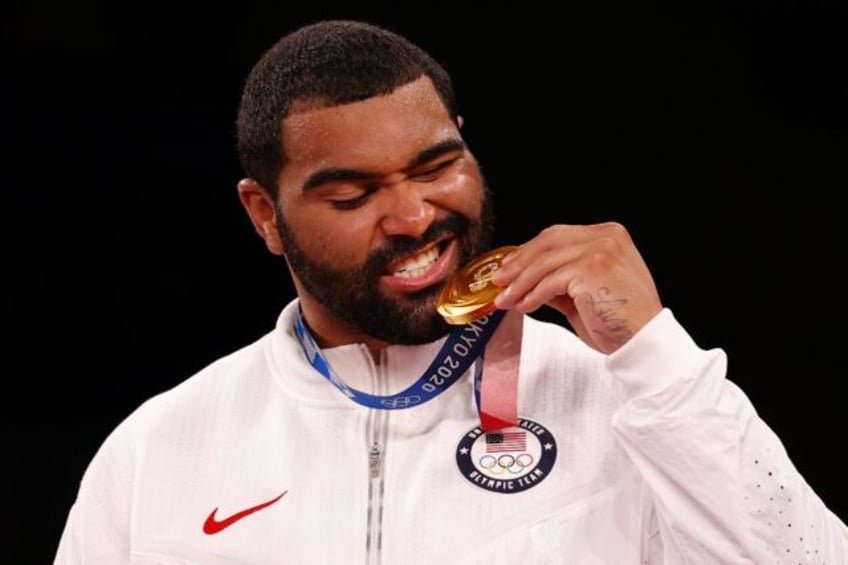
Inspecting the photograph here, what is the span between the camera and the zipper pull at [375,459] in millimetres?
2158

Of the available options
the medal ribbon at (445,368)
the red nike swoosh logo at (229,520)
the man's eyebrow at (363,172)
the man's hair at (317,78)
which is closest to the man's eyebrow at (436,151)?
the man's eyebrow at (363,172)

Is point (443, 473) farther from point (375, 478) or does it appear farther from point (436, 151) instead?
point (436, 151)

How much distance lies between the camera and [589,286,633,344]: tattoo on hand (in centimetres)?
187

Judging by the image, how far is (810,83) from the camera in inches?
130

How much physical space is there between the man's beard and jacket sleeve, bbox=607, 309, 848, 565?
1.28 feet

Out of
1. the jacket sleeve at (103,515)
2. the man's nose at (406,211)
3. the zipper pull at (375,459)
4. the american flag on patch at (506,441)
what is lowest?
the jacket sleeve at (103,515)

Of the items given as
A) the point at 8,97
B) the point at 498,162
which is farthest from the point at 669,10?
the point at 8,97

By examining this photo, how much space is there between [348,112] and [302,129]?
0.31 feet

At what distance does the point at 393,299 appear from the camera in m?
2.14

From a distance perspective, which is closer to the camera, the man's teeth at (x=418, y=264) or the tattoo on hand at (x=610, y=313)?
the tattoo on hand at (x=610, y=313)

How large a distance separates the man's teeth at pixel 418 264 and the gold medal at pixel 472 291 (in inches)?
1.8

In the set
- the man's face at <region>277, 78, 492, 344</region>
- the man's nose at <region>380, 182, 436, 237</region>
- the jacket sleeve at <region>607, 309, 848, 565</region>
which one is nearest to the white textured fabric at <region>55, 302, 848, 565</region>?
the jacket sleeve at <region>607, 309, 848, 565</region>

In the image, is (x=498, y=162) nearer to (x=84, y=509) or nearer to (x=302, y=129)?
(x=302, y=129)

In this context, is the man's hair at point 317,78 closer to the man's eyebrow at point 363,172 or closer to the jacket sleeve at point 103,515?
the man's eyebrow at point 363,172
